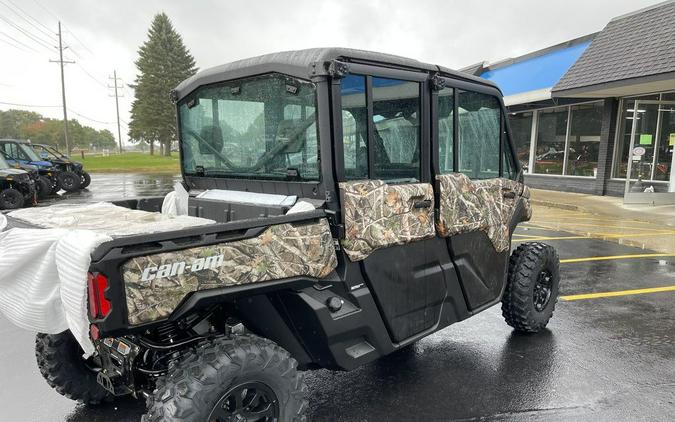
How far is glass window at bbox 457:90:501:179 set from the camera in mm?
3527

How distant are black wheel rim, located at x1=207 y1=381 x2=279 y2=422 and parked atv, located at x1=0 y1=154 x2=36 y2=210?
13.1 metres

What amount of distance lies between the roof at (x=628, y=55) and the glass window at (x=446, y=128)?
10407 millimetres

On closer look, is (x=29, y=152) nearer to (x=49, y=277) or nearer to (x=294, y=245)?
(x=49, y=277)

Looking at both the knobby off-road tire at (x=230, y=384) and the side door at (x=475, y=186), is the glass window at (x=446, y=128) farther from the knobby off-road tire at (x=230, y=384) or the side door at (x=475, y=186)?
the knobby off-road tire at (x=230, y=384)

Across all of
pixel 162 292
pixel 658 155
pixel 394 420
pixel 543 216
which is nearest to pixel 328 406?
pixel 394 420

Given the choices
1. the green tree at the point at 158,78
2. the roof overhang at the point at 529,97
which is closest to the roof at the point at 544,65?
the roof overhang at the point at 529,97

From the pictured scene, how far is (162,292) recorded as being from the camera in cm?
200

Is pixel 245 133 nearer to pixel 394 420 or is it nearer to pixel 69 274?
pixel 69 274

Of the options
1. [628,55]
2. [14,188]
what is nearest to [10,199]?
[14,188]

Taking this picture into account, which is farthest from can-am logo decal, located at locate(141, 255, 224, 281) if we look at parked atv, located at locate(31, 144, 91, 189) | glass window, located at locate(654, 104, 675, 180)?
parked atv, located at locate(31, 144, 91, 189)

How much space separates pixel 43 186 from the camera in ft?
53.3

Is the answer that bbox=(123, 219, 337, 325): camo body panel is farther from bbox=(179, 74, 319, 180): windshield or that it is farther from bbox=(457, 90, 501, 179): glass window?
bbox=(457, 90, 501, 179): glass window

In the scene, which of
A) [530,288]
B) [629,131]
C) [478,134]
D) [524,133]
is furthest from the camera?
[524,133]

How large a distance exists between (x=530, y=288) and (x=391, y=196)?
2066 millimetres
